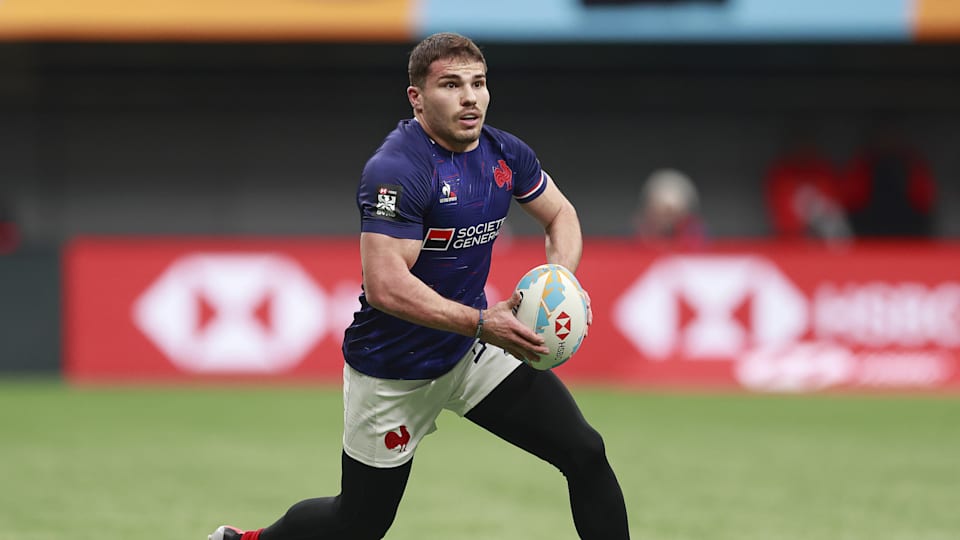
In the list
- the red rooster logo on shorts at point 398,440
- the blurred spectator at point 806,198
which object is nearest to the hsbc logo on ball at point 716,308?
the blurred spectator at point 806,198

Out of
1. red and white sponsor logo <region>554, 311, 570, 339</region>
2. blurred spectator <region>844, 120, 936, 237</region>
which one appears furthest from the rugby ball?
blurred spectator <region>844, 120, 936, 237</region>

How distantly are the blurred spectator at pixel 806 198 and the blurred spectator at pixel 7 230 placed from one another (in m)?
10.4

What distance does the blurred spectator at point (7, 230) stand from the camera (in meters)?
18.7

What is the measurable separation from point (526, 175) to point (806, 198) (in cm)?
1330

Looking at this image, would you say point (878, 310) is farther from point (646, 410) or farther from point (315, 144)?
point (315, 144)

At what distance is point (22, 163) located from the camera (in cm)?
1967

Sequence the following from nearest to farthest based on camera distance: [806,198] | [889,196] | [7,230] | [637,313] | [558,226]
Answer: [558,226]
[637,313]
[889,196]
[806,198]
[7,230]

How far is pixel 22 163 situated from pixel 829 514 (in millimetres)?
14538

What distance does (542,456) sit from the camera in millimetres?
6094

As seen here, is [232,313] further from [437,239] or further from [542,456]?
[437,239]

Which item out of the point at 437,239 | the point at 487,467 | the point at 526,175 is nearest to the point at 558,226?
the point at 526,175

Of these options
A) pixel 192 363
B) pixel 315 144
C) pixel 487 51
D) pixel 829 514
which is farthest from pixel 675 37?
pixel 829 514

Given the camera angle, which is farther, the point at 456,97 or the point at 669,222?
the point at 669,222

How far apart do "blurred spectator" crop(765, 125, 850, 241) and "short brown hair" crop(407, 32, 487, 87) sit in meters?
13.2
